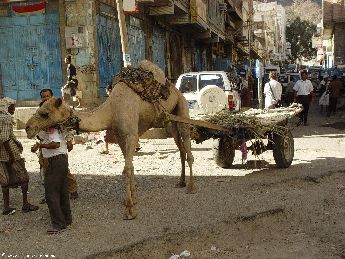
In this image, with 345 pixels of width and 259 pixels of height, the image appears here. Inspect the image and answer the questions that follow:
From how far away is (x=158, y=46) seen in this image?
74.8ft

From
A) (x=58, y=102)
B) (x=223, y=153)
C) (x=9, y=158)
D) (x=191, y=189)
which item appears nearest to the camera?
(x=58, y=102)

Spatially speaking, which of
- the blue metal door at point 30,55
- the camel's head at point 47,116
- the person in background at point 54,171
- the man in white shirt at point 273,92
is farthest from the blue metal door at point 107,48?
the camel's head at point 47,116

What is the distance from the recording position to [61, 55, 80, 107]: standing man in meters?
14.6

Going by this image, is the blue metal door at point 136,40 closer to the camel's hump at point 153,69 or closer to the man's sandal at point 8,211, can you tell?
the camel's hump at point 153,69

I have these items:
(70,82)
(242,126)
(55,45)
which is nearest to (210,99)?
(242,126)

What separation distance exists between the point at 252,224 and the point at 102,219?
193 centimetres

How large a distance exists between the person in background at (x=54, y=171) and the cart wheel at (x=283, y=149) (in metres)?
4.60

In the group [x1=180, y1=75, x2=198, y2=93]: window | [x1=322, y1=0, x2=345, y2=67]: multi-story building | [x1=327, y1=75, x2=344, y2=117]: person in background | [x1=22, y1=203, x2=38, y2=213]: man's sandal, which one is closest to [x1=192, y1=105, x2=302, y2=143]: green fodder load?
[x1=22, y1=203, x2=38, y2=213]: man's sandal

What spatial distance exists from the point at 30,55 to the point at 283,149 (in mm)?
10195

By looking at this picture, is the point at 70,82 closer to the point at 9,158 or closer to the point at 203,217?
the point at 9,158

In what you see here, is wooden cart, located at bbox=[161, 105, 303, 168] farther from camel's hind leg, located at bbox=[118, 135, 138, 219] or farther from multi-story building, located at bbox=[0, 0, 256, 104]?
multi-story building, located at bbox=[0, 0, 256, 104]

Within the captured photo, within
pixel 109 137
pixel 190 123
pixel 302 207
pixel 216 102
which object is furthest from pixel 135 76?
pixel 109 137

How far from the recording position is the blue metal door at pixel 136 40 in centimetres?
1877

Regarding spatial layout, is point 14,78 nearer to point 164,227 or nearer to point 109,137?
point 109,137
